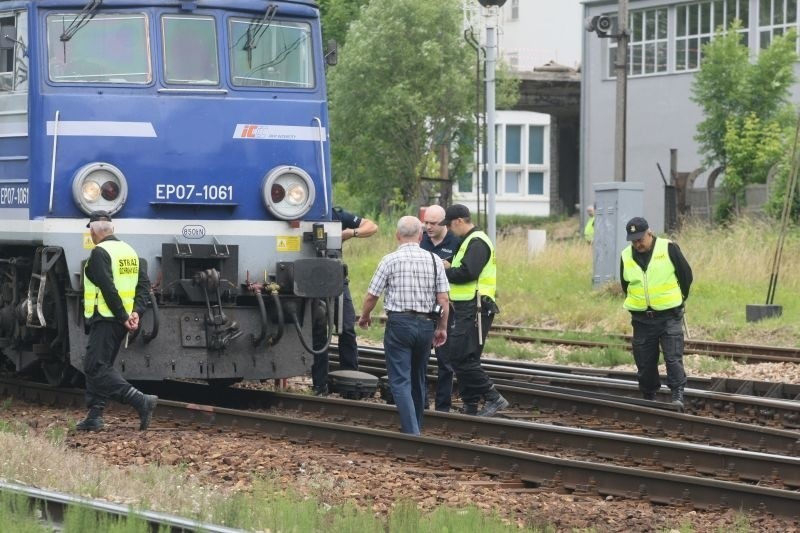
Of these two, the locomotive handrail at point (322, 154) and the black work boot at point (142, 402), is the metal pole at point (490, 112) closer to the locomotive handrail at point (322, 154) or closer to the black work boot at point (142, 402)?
the locomotive handrail at point (322, 154)

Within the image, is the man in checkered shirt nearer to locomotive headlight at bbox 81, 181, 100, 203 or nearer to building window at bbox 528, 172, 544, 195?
locomotive headlight at bbox 81, 181, 100, 203

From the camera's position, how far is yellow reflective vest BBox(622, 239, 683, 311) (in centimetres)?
1318

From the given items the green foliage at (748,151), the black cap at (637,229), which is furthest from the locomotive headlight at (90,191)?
the green foliage at (748,151)

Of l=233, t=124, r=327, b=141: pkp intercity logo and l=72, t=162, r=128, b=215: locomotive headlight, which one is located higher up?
l=233, t=124, r=327, b=141: pkp intercity logo

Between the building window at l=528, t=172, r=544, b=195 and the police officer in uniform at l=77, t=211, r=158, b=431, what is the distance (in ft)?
176

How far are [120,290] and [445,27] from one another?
32.6 metres

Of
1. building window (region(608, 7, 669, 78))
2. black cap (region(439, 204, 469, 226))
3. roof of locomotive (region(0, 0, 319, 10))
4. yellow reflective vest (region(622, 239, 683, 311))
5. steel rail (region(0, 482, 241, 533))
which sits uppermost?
building window (region(608, 7, 669, 78))

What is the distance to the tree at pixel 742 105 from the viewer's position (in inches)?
1531

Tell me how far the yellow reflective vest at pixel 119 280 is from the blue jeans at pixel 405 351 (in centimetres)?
194

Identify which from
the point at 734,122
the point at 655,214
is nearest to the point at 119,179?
the point at 734,122

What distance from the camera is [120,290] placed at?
1134 cm

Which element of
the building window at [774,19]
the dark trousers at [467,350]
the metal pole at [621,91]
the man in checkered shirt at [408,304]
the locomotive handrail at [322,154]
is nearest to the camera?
the man in checkered shirt at [408,304]

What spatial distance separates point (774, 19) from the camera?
1690 inches

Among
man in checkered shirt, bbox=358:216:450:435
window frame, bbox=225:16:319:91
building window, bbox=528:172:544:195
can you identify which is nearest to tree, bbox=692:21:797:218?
building window, bbox=528:172:544:195
